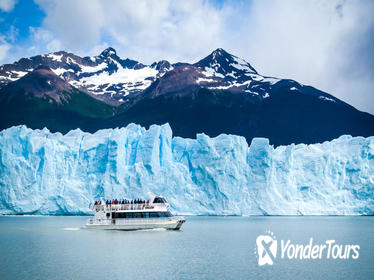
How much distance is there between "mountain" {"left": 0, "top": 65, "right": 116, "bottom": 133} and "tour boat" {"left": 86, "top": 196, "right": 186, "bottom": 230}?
49018mm

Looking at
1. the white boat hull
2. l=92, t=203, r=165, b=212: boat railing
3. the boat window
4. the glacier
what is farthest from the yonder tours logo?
the glacier

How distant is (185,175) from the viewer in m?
48.6

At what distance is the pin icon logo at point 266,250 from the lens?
66.8ft

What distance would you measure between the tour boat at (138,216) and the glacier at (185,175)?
433 inches

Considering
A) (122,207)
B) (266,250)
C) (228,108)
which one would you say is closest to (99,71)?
(228,108)

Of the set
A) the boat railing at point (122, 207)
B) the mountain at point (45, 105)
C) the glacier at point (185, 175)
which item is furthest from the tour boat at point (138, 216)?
the mountain at point (45, 105)

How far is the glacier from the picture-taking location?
46.8 m

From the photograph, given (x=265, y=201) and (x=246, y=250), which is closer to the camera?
(x=246, y=250)

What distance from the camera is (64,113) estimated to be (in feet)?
292

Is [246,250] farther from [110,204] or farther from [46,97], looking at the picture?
[46,97]

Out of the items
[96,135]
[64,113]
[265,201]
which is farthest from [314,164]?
[64,113]

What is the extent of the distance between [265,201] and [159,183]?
10.9m

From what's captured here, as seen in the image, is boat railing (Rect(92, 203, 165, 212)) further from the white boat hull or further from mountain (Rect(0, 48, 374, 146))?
mountain (Rect(0, 48, 374, 146))

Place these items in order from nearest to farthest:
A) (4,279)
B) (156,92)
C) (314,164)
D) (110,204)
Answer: (4,279)
(110,204)
(314,164)
(156,92)
